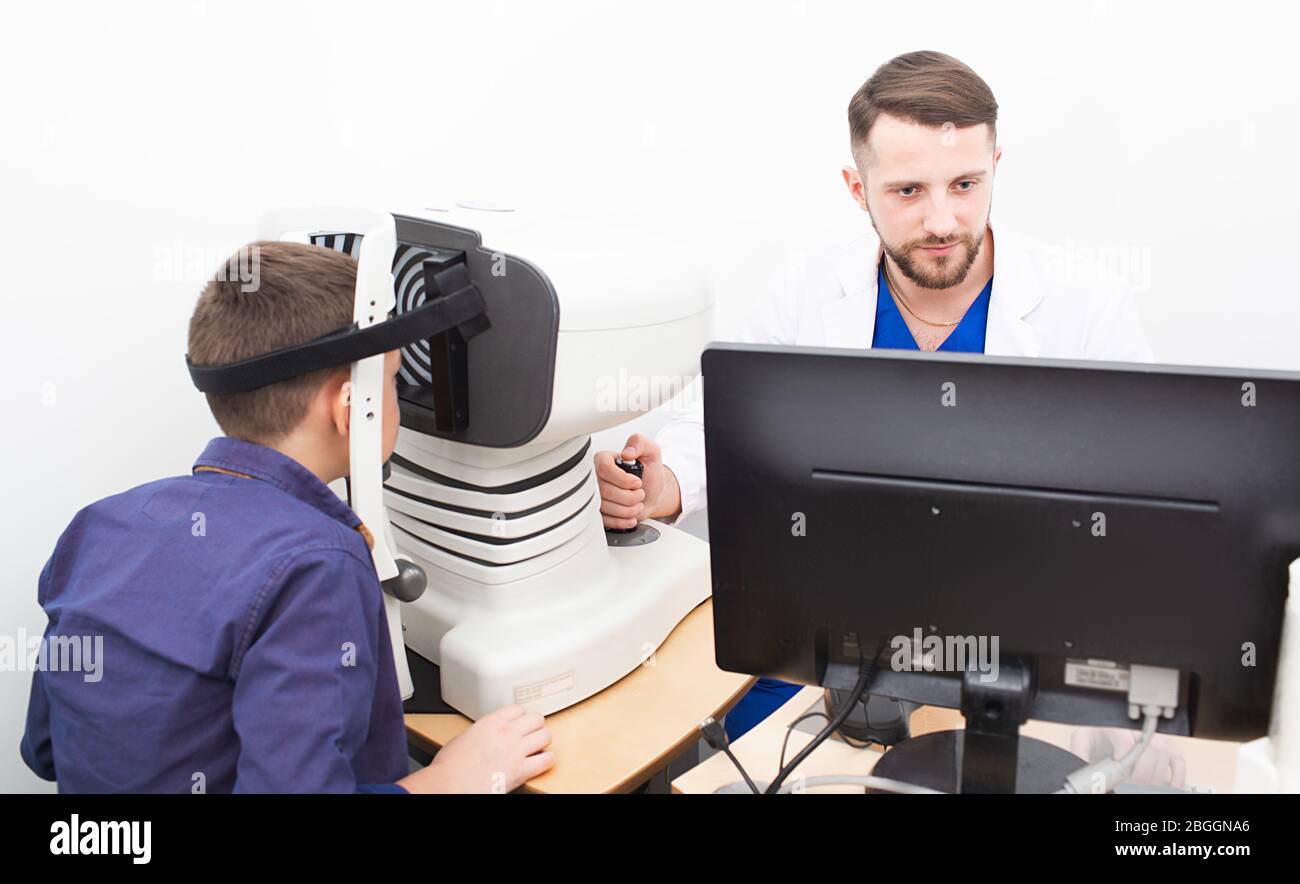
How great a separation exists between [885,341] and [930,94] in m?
0.42

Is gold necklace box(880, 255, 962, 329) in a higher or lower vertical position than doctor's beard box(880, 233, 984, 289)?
lower

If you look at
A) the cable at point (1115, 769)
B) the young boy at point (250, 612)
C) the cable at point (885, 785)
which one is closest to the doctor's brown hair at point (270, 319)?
the young boy at point (250, 612)

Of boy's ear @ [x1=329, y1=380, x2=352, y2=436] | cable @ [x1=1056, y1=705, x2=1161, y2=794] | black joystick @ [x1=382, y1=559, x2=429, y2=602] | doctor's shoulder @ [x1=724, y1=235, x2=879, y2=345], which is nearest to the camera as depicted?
cable @ [x1=1056, y1=705, x2=1161, y2=794]

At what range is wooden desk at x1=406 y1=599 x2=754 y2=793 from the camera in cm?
115

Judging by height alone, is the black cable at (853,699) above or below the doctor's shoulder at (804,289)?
below

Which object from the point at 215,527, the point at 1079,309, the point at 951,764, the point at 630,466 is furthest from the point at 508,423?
the point at 1079,309

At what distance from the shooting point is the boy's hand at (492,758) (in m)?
1.08

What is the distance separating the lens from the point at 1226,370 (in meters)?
0.75

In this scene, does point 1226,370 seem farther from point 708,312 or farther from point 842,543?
point 708,312

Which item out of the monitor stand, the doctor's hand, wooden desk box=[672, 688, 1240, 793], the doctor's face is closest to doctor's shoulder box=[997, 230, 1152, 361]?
the doctor's face

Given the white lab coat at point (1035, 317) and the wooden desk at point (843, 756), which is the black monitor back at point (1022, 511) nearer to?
the wooden desk at point (843, 756)

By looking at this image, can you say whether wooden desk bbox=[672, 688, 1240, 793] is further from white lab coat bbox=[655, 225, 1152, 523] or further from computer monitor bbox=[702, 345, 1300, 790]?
white lab coat bbox=[655, 225, 1152, 523]

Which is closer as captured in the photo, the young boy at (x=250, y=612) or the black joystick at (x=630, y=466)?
the young boy at (x=250, y=612)

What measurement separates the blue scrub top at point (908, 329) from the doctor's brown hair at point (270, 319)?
98 cm
